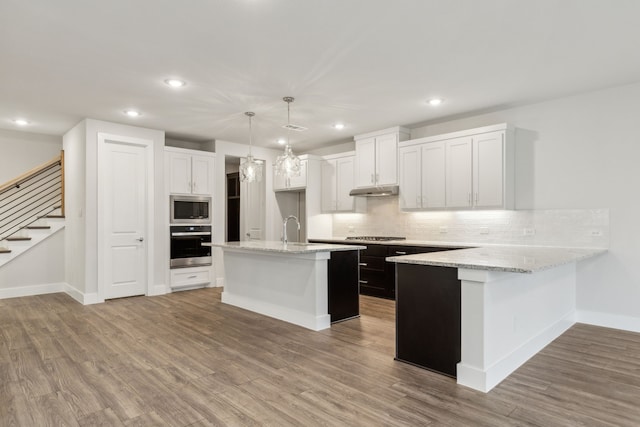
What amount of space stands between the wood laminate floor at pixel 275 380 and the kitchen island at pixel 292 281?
0.22 m

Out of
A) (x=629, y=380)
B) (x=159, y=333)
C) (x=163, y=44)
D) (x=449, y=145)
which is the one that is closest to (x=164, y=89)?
(x=163, y=44)

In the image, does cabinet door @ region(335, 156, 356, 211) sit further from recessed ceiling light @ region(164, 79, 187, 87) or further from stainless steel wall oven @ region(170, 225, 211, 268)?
recessed ceiling light @ region(164, 79, 187, 87)

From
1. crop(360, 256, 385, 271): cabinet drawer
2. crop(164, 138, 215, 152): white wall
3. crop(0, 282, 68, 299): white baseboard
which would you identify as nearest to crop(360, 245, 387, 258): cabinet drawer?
crop(360, 256, 385, 271): cabinet drawer

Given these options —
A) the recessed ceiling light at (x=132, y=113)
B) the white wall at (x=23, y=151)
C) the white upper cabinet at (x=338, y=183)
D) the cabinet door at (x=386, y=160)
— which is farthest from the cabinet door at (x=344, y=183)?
the white wall at (x=23, y=151)

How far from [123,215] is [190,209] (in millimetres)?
1034

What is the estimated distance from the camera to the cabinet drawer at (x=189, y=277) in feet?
20.5

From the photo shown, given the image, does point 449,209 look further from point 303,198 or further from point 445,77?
point 303,198

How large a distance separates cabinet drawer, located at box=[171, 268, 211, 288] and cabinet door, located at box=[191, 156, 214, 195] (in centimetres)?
135

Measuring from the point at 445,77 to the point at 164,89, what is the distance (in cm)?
305

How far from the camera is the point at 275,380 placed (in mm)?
2799

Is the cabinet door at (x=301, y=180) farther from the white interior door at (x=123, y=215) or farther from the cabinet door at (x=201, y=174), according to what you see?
the white interior door at (x=123, y=215)

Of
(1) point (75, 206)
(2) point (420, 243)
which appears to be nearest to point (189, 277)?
(1) point (75, 206)

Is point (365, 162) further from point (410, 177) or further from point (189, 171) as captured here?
point (189, 171)

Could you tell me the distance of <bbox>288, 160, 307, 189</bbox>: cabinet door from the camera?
22.5 ft
